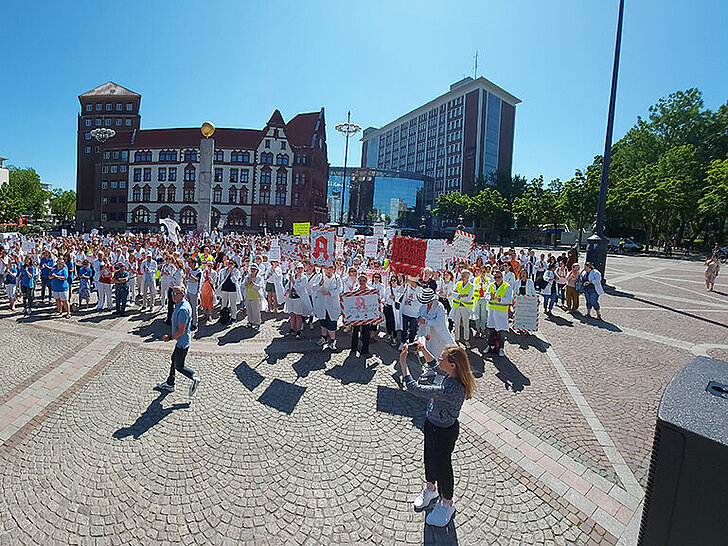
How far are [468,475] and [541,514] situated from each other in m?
0.84

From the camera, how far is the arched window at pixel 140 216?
69062mm

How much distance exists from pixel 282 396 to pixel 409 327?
157 inches

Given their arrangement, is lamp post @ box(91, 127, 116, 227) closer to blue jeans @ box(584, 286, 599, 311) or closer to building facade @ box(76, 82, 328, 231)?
building facade @ box(76, 82, 328, 231)

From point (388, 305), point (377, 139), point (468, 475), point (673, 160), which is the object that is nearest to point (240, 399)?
point (468, 475)

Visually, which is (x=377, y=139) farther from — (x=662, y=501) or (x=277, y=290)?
(x=662, y=501)

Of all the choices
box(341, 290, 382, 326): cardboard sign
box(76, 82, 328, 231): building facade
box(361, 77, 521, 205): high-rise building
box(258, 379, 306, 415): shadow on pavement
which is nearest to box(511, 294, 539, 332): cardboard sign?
box(341, 290, 382, 326): cardboard sign

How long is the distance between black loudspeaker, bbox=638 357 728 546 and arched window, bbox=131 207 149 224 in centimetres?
7850

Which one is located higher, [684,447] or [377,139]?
[377,139]

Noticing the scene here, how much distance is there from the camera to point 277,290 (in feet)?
41.3

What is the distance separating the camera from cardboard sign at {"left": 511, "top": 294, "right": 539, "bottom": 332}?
32.4ft

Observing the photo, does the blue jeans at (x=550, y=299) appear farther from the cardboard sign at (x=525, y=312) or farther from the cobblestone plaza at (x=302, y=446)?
the cobblestone plaza at (x=302, y=446)

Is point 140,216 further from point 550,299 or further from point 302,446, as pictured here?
point 302,446

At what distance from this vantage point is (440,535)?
3750 mm

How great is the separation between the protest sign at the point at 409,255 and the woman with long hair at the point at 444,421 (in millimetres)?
11115
